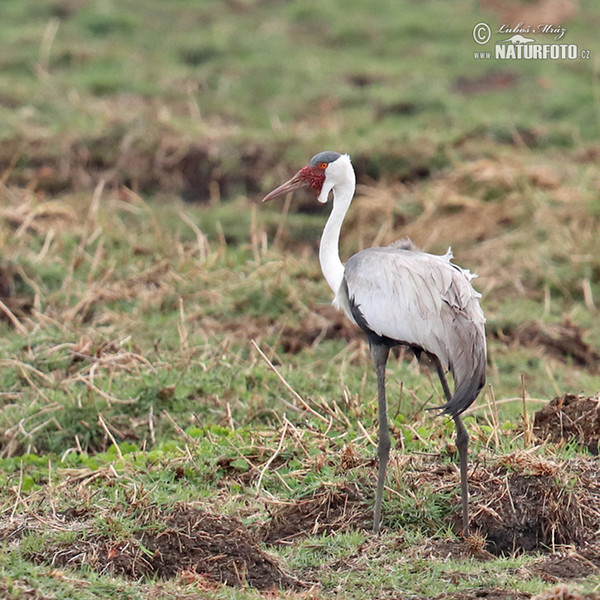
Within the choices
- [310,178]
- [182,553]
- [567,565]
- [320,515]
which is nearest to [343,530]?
[320,515]

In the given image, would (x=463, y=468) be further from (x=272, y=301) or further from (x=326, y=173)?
(x=272, y=301)

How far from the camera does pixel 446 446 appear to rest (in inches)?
222

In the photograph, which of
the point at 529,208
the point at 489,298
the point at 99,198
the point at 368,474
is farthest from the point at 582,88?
the point at 368,474

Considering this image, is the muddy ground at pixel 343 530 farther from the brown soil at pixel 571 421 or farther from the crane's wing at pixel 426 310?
the crane's wing at pixel 426 310

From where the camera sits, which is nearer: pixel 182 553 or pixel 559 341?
pixel 182 553

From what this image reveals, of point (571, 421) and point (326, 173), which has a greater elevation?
point (326, 173)

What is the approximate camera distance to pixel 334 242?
18.0 feet

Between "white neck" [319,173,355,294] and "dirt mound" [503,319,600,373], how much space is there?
291cm

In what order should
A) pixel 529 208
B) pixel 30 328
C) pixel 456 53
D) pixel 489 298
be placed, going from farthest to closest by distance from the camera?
1. pixel 456 53
2. pixel 529 208
3. pixel 489 298
4. pixel 30 328

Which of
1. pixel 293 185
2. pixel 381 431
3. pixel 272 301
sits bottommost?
pixel 381 431

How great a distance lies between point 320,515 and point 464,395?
0.92 m

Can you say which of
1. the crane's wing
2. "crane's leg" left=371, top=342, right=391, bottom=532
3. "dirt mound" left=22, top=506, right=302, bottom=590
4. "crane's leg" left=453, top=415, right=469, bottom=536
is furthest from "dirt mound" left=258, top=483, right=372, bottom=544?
the crane's wing

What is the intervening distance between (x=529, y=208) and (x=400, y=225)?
1.13 m

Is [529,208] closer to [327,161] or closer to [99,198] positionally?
[99,198]
